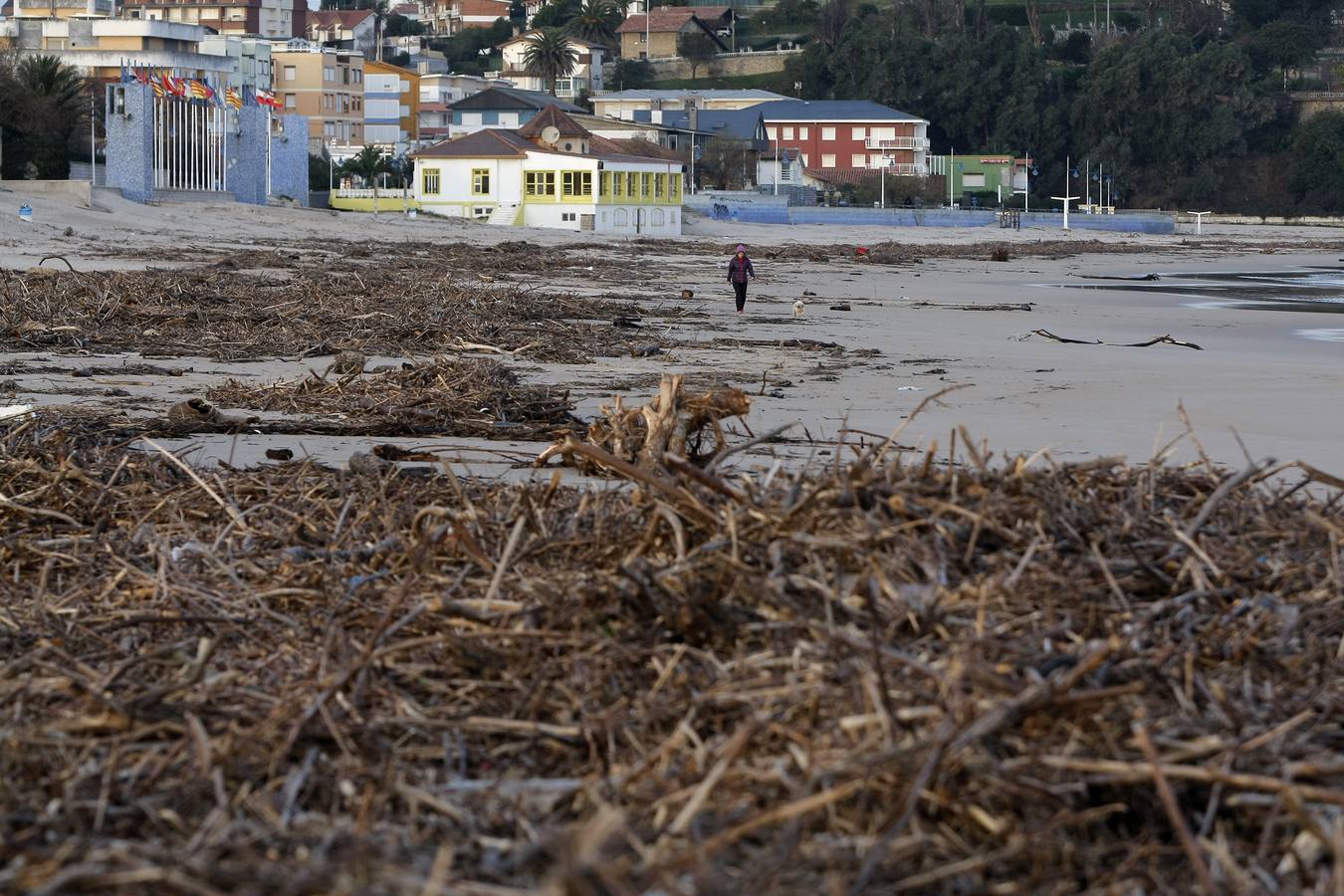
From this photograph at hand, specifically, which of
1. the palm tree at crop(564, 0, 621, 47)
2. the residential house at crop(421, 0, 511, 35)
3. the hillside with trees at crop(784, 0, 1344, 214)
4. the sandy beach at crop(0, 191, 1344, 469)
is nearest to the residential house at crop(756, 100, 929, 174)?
the hillside with trees at crop(784, 0, 1344, 214)

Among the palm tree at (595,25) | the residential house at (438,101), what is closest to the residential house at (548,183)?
the residential house at (438,101)

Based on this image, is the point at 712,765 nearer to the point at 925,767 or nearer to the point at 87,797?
the point at 925,767

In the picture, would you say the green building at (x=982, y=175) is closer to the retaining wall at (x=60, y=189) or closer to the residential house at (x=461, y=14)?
the retaining wall at (x=60, y=189)

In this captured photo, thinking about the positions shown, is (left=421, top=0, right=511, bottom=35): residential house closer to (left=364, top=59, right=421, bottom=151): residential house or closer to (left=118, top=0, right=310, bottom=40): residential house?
(left=118, top=0, right=310, bottom=40): residential house

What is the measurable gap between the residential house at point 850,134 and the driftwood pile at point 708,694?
103 metres

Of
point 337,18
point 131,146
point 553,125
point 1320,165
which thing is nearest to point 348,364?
point 131,146

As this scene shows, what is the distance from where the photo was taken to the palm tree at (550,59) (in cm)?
12669

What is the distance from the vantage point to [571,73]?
13325 centimetres

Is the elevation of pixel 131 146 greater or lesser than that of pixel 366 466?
greater

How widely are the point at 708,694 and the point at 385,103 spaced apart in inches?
4347

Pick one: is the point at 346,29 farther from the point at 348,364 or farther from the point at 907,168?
the point at 348,364

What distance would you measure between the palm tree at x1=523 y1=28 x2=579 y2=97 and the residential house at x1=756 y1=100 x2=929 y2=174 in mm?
21708

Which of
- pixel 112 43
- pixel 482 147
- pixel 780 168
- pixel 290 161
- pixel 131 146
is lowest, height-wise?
pixel 131 146

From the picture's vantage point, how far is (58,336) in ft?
45.7
